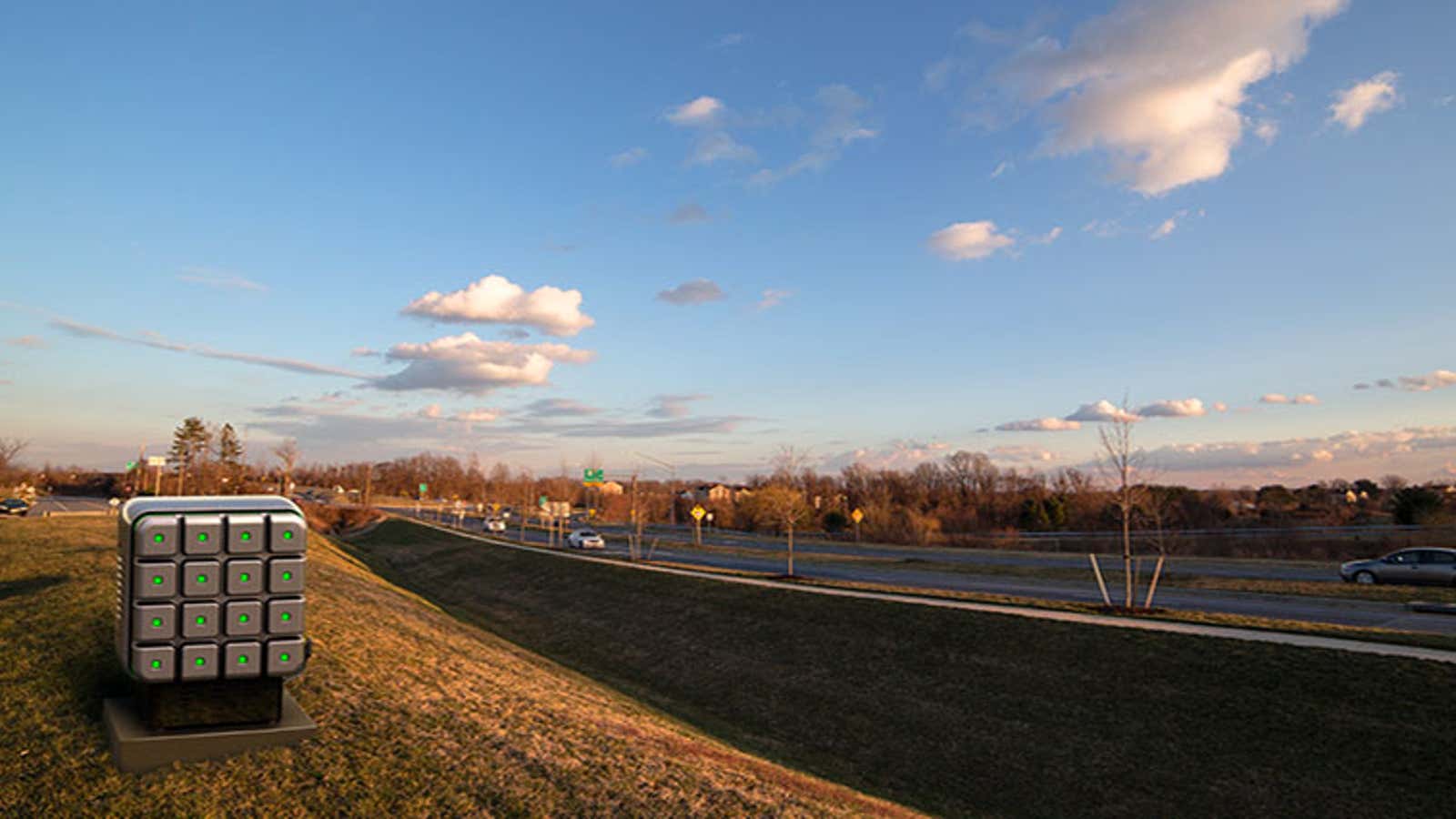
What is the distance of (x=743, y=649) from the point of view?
21.1 meters

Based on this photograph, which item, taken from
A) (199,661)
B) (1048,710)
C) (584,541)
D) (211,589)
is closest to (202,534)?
(211,589)

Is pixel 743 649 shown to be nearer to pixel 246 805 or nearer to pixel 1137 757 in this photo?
pixel 1137 757

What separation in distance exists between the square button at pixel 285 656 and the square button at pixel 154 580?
99 centimetres

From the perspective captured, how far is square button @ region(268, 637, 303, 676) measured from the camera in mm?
7387

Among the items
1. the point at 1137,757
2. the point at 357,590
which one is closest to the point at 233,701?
the point at 1137,757

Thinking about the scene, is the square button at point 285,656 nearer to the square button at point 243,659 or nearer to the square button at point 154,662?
the square button at point 243,659

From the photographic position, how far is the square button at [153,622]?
682cm

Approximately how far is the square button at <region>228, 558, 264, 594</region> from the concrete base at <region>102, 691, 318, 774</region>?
1.42 metres

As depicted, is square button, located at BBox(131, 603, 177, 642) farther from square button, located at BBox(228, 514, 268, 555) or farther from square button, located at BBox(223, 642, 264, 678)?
square button, located at BBox(228, 514, 268, 555)

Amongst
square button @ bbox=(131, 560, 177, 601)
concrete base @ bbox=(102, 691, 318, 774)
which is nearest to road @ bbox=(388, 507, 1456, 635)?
concrete base @ bbox=(102, 691, 318, 774)

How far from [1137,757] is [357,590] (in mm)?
18957

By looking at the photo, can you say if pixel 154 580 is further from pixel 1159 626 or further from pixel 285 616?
pixel 1159 626

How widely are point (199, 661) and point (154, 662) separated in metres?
0.33

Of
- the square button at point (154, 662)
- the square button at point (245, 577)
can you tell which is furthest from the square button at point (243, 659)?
the square button at point (245, 577)
